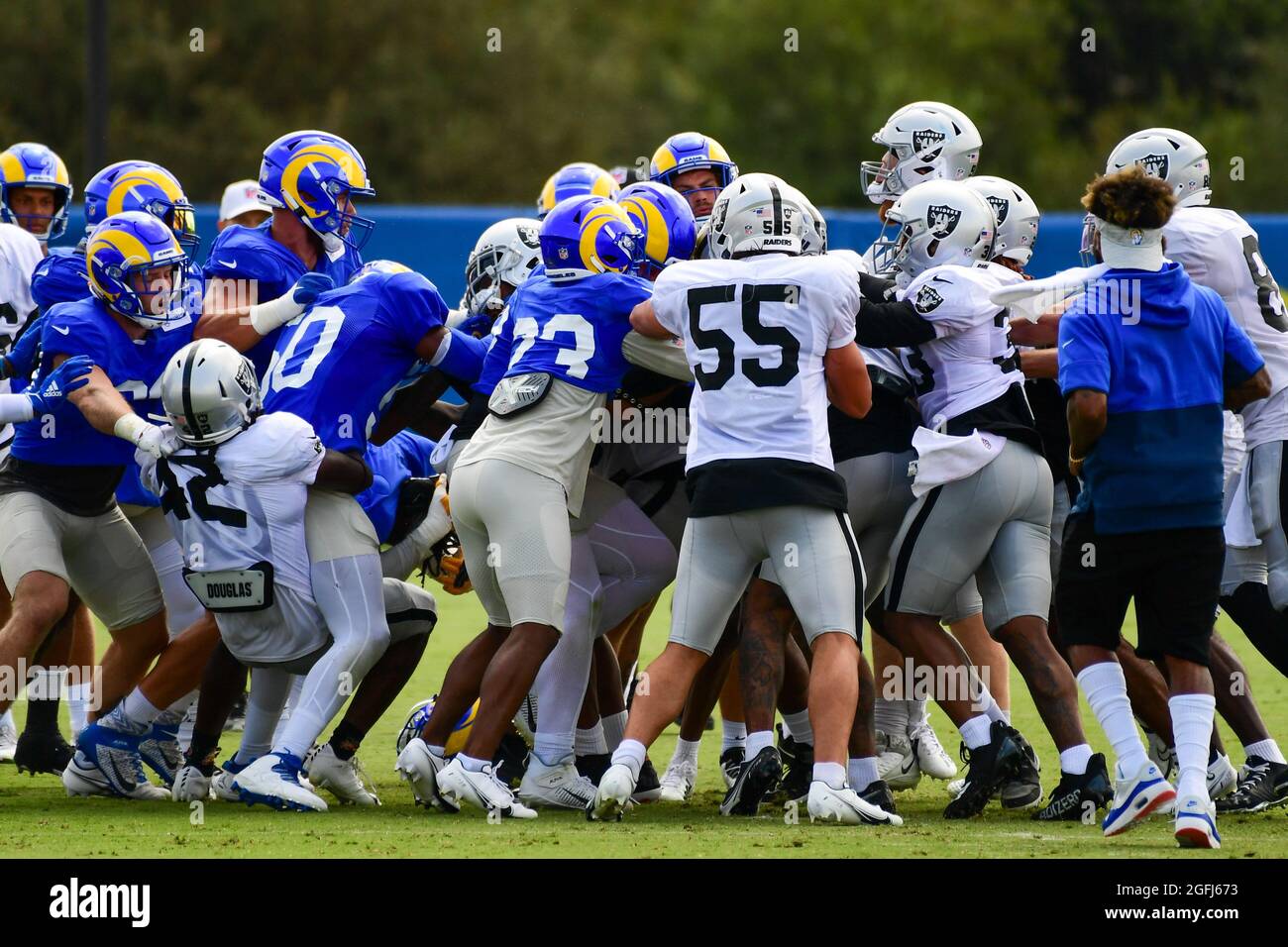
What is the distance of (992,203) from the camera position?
639 cm

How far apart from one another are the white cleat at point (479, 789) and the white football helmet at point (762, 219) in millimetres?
1656

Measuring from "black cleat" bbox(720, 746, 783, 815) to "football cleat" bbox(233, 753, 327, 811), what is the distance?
1229 mm

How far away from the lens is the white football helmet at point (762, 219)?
5.72 metres

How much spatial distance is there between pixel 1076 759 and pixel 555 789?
1.54 meters

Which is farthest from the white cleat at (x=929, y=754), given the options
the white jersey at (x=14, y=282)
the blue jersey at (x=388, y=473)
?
the white jersey at (x=14, y=282)

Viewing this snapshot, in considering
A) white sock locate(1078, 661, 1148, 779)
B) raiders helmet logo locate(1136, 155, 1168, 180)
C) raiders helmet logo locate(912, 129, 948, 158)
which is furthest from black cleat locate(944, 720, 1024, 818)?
raiders helmet logo locate(912, 129, 948, 158)

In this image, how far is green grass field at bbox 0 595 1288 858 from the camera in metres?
5.02

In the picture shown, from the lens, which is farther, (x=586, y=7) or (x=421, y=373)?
(x=586, y=7)

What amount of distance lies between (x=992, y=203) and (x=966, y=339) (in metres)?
0.64

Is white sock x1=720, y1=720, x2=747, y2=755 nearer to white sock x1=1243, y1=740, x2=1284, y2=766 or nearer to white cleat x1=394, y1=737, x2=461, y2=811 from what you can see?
white cleat x1=394, y1=737, x2=461, y2=811

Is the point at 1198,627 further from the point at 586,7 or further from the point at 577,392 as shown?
the point at 586,7

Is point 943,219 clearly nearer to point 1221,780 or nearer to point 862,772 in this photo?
point 862,772
